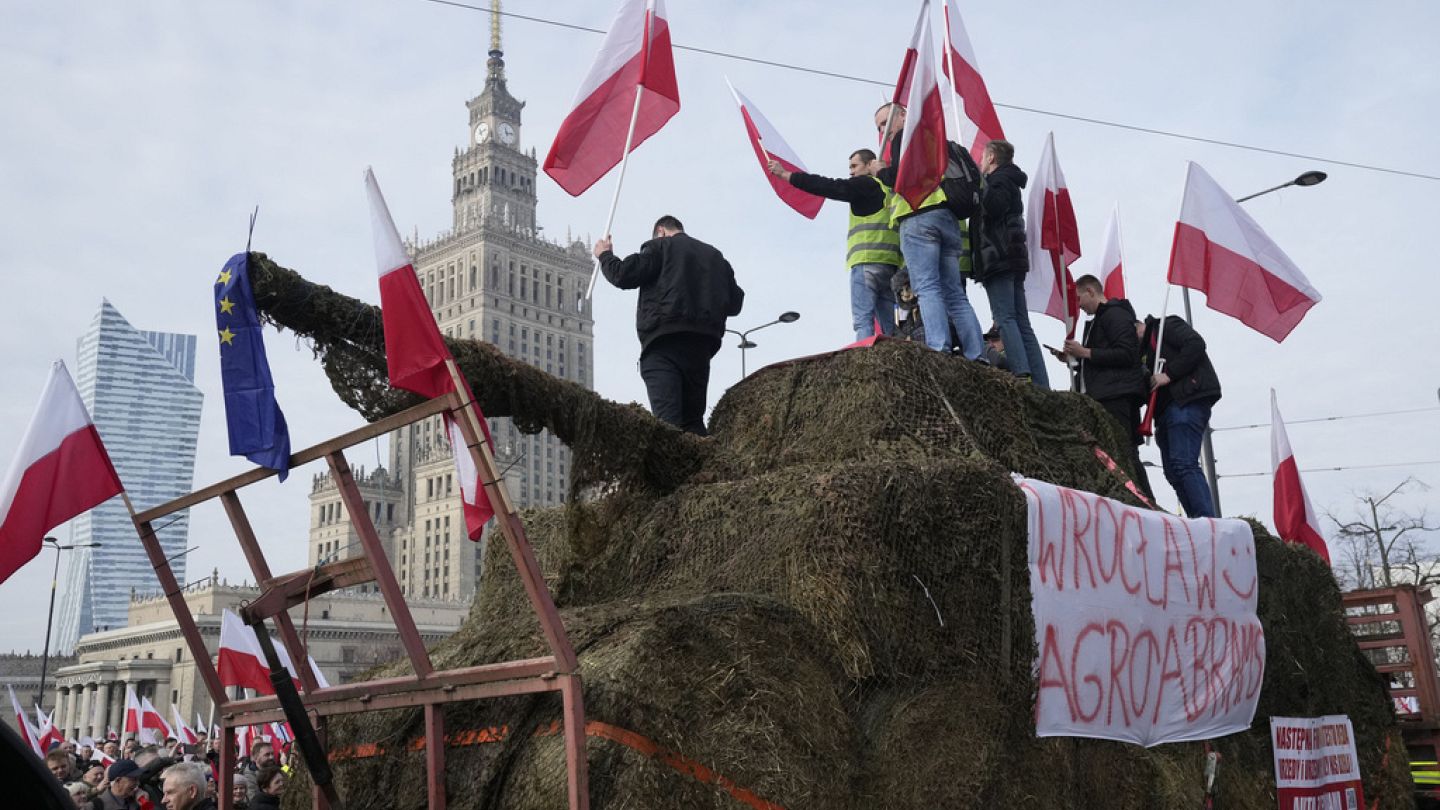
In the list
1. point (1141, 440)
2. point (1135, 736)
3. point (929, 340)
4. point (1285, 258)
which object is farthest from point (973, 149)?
point (1135, 736)

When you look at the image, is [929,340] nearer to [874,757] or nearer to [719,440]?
[719,440]

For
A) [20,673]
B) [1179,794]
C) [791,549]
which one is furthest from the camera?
[20,673]

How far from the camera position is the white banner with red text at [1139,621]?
22.0ft

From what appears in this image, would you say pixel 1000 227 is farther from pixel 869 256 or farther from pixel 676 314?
pixel 676 314

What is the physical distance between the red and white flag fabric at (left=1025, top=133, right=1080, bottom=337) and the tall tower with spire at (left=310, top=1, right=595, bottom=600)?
117424 mm

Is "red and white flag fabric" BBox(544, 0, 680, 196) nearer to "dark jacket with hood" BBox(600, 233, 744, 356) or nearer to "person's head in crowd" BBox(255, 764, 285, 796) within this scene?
"dark jacket with hood" BBox(600, 233, 744, 356)

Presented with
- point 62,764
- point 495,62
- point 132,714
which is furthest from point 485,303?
point 62,764

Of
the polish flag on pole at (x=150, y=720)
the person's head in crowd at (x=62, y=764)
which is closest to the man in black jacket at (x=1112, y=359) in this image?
the person's head in crowd at (x=62, y=764)

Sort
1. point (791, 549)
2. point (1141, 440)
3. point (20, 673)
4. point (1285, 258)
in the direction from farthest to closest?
point (20, 673) < point (1285, 258) < point (1141, 440) < point (791, 549)

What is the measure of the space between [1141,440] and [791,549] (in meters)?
5.52

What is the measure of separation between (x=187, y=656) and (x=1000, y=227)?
119m

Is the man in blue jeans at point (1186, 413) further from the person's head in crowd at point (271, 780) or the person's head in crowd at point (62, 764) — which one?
the person's head in crowd at point (62, 764)

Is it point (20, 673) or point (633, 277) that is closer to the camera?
point (633, 277)

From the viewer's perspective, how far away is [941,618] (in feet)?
20.0
